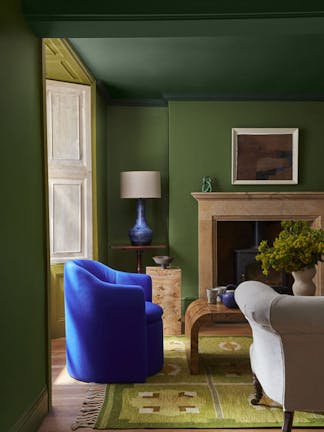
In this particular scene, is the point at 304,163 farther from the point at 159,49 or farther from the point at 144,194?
the point at 159,49

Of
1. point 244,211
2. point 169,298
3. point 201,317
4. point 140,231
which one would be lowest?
point 169,298

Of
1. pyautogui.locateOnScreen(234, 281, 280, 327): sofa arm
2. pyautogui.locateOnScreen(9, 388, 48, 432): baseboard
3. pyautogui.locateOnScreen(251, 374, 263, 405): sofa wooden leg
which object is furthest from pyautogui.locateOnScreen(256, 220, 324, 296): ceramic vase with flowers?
pyautogui.locateOnScreen(9, 388, 48, 432): baseboard

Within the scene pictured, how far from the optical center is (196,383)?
3875mm

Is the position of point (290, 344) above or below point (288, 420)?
above

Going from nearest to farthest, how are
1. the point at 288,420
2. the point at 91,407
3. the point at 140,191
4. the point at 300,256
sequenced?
the point at 288,420 → the point at 300,256 → the point at 91,407 → the point at 140,191

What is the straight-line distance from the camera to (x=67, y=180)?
17.0 ft

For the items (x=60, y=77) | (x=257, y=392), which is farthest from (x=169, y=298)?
(x=60, y=77)

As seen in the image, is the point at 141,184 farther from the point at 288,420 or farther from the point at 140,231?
the point at 288,420

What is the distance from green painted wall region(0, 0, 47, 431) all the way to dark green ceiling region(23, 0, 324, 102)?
30cm

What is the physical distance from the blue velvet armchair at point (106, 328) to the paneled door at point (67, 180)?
4.09 ft

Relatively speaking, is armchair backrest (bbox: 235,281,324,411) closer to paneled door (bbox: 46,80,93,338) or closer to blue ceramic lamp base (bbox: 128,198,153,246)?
paneled door (bbox: 46,80,93,338)

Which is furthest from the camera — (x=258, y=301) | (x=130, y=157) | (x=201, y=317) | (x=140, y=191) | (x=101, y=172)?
(x=130, y=157)

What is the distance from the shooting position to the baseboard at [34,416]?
2781 mm

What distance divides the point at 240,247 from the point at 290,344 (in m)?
3.60
